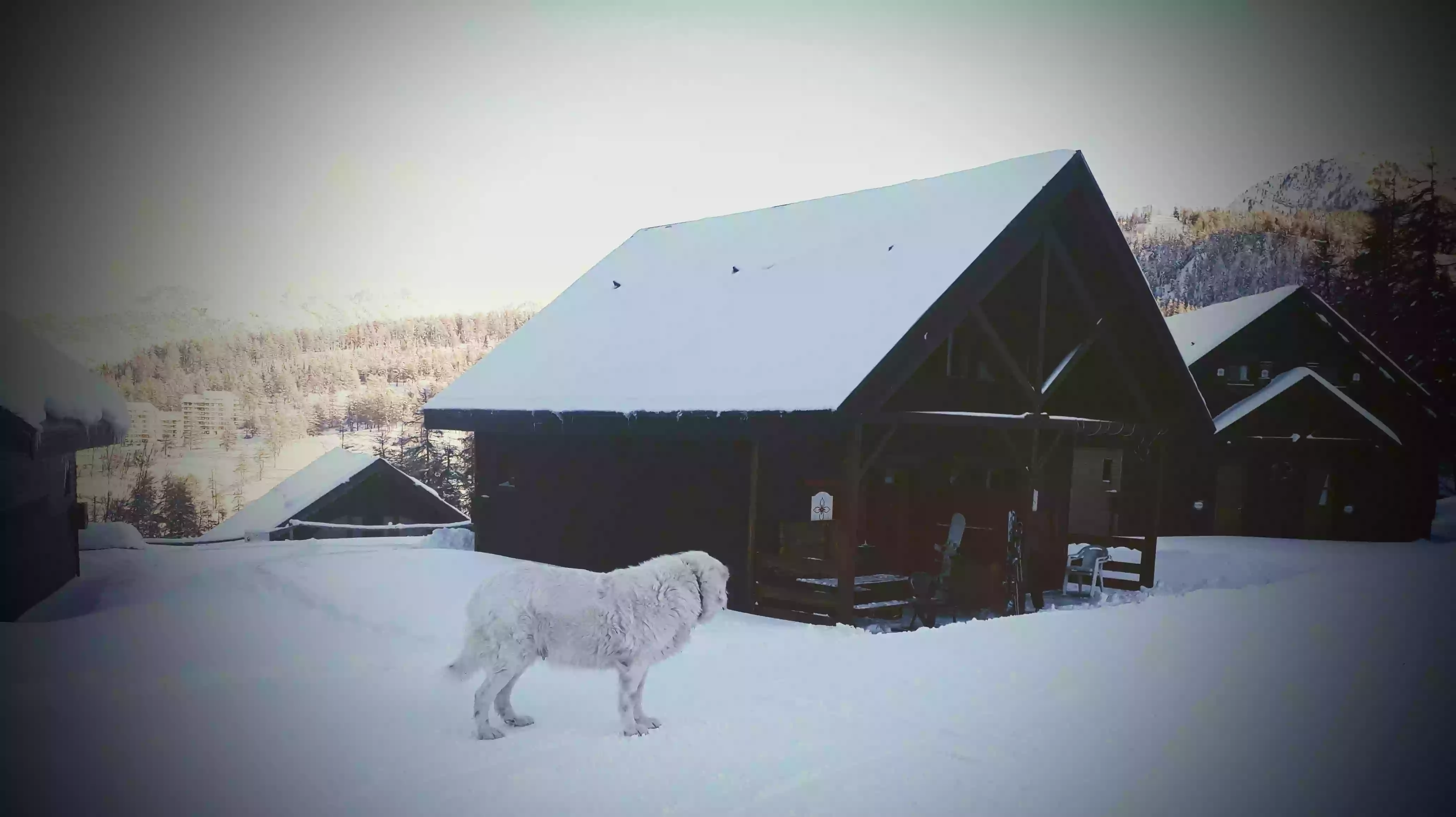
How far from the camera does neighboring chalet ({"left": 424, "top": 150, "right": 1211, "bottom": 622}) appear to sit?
35.8 ft

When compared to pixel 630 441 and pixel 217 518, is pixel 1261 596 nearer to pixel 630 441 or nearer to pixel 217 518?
pixel 630 441

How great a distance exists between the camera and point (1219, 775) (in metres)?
5.39

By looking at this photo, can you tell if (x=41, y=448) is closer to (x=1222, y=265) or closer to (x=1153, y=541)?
(x=1153, y=541)

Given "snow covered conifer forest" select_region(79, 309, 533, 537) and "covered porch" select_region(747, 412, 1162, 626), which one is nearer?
"covered porch" select_region(747, 412, 1162, 626)

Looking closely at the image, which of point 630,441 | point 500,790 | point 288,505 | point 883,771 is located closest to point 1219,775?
point 883,771

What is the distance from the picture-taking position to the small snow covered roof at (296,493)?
28.6m

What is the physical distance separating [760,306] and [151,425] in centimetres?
1953

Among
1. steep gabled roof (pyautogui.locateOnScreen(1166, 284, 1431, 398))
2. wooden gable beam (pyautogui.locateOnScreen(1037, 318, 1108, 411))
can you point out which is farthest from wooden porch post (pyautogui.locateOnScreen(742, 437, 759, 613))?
steep gabled roof (pyautogui.locateOnScreen(1166, 284, 1431, 398))

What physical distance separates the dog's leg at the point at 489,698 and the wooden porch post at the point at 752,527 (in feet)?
19.1

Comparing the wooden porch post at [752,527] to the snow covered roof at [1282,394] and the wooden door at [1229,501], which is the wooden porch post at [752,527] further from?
the wooden door at [1229,501]

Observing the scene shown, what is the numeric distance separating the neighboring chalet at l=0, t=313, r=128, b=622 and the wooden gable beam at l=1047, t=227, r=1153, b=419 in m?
13.5

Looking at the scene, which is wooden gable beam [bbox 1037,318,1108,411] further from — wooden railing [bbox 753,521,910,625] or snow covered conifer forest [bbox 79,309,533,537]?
snow covered conifer forest [bbox 79,309,533,537]

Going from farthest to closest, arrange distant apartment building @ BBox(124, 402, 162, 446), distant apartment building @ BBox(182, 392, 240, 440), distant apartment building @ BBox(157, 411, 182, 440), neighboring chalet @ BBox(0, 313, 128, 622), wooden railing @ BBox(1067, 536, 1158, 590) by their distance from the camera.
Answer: distant apartment building @ BBox(182, 392, 240, 440), distant apartment building @ BBox(157, 411, 182, 440), wooden railing @ BBox(1067, 536, 1158, 590), distant apartment building @ BBox(124, 402, 162, 446), neighboring chalet @ BBox(0, 313, 128, 622)

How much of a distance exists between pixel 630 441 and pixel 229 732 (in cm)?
785
